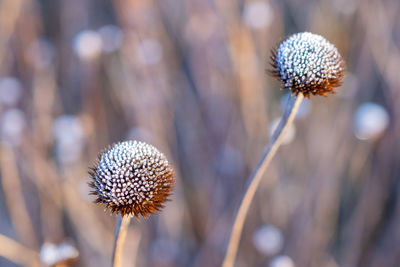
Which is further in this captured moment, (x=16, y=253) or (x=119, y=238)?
(x=16, y=253)

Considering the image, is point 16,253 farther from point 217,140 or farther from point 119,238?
point 217,140

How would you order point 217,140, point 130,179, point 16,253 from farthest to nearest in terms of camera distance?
point 217,140
point 16,253
point 130,179

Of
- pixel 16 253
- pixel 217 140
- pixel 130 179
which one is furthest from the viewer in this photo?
pixel 217 140

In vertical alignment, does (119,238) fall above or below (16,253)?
below

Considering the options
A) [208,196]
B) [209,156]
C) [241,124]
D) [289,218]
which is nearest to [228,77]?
[241,124]

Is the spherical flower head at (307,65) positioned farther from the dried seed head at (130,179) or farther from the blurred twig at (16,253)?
the blurred twig at (16,253)

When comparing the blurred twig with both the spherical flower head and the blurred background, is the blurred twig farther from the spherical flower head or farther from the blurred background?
the spherical flower head

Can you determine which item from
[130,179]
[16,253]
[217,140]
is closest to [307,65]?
[130,179]

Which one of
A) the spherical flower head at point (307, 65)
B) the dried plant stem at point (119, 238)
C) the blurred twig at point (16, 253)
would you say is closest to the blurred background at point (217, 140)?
the blurred twig at point (16, 253)
